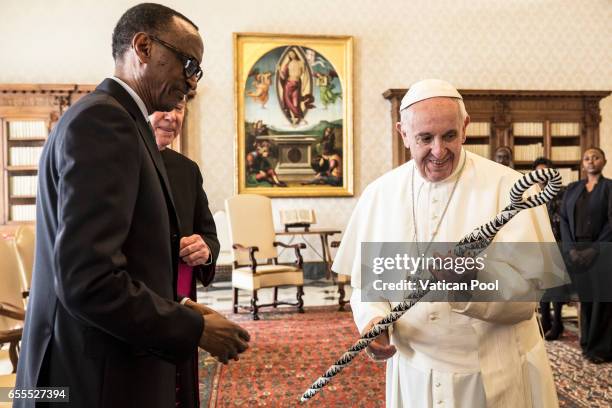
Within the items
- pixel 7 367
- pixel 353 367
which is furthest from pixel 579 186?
pixel 7 367

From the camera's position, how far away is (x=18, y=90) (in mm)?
8188

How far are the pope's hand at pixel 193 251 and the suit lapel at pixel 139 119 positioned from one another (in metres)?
0.86

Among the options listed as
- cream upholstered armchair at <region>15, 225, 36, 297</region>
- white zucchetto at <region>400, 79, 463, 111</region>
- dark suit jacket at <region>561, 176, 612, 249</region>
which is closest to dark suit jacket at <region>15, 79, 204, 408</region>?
white zucchetto at <region>400, 79, 463, 111</region>

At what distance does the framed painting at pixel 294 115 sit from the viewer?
897 cm

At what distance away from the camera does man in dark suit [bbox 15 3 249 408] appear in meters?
1.00

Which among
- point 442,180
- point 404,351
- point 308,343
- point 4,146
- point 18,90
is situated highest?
point 18,90

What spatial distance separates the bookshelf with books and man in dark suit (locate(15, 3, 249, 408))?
305 inches

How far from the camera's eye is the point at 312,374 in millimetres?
4309

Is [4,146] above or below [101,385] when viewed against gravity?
above

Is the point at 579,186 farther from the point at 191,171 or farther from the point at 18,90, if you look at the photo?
the point at 18,90

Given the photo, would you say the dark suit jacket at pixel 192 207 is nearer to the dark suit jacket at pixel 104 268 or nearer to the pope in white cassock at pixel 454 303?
the pope in white cassock at pixel 454 303

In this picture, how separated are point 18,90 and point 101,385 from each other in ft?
28.0

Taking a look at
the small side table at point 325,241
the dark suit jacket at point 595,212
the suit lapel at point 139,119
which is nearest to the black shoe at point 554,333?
the dark suit jacket at point 595,212

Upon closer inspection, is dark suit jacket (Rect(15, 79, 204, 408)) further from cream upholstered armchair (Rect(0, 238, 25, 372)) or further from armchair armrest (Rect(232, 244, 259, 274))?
→ armchair armrest (Rect(232, 244, 259, 274))
